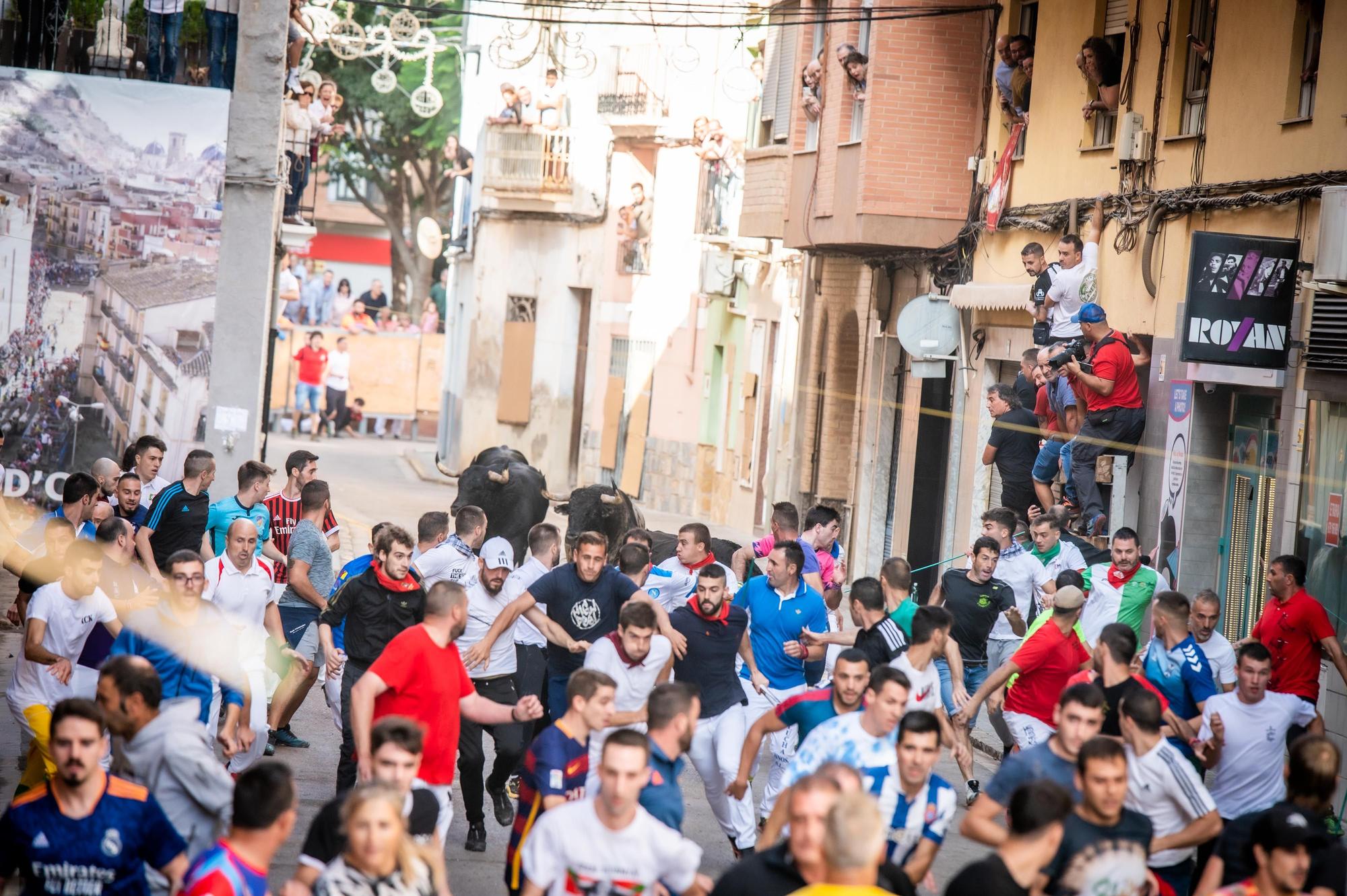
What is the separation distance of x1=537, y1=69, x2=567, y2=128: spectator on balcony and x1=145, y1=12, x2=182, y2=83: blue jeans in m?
18.5

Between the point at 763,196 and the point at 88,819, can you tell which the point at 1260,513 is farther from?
the point at 763,196

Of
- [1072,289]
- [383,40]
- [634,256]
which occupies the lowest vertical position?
[1072,289]

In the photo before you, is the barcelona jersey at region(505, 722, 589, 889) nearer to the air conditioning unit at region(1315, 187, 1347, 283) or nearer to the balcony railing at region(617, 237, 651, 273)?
the air conditioning unit at region(1315, 187, 1347, 283)

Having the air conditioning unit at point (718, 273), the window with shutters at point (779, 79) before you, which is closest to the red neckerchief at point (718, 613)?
the window with shutters at point (779, 79)

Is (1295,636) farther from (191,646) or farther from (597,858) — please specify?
(191,646)

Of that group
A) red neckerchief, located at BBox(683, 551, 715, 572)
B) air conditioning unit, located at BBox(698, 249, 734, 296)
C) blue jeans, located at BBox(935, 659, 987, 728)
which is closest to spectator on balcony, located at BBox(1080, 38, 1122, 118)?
blue jeans, located at BBox(935, 659, 987, 728)

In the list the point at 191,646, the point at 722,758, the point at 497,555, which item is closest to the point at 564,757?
the point at 191,646

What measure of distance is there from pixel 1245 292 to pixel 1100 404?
222 centimetres

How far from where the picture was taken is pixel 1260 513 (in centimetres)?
1432

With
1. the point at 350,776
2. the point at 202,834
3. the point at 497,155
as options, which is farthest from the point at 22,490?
the point at 497,155

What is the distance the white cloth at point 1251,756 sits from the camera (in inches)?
350

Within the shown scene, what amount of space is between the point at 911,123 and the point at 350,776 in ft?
43.2

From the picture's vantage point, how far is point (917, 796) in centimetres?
718

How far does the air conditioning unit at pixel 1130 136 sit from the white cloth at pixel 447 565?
7841mm
